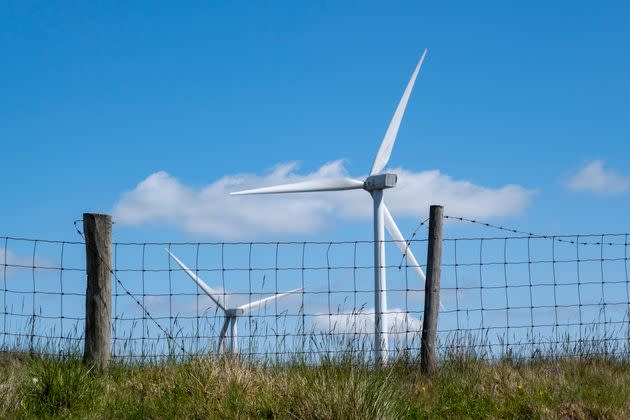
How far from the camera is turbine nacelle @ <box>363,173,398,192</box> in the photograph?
68.0 feet

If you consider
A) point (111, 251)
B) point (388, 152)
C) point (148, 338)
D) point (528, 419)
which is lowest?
point (528, 419)

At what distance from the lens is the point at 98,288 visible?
35.1ft

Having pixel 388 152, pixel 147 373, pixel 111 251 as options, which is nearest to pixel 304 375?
pixel 147 373

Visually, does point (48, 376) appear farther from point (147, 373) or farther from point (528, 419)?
point (528, 419)

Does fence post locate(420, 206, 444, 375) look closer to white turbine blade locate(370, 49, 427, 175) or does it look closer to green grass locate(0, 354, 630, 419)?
green grass locate(0, 354, 630, 419)

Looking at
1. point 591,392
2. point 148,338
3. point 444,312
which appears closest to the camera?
point 591,392

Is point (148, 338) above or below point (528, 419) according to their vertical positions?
above

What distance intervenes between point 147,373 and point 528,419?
3.93 meters

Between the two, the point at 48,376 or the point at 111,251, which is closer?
the point at 48,376

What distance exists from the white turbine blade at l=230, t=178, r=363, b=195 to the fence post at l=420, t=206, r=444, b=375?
936 cm

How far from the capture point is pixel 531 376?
10.0m

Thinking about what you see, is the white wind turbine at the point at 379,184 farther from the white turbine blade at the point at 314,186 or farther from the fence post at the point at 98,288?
the fence post at the point at 98,288

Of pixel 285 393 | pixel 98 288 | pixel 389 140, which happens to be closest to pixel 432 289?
pixel 285 393

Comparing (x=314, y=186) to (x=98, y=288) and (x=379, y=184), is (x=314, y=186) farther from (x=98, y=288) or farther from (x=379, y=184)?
(x=98, y=288)
